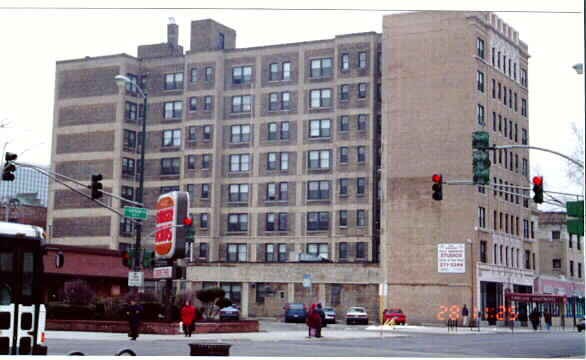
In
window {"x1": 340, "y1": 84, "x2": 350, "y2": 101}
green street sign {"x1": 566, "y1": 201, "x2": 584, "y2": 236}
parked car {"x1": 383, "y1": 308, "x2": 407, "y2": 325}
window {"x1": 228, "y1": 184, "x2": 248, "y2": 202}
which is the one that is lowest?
parked car {"x1": 383, "y1": 308, "x2": 407, "y2": 325}

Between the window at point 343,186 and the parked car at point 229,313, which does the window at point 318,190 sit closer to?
the window at point 343,186

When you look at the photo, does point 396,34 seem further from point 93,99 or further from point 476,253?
point 93,99

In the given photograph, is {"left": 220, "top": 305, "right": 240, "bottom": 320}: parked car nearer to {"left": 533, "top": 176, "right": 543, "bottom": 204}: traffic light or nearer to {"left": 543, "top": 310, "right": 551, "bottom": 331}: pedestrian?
{"left": 543, "top": 310, "right": 551, "bottom": 331}: pedestrian

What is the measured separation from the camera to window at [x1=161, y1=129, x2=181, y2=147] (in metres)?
93.3

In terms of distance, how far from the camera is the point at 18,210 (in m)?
98.1

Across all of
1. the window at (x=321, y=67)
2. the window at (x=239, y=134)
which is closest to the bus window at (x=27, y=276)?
the window at (x=321, y=67)

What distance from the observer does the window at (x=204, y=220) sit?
299 feet

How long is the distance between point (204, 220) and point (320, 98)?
1711cm

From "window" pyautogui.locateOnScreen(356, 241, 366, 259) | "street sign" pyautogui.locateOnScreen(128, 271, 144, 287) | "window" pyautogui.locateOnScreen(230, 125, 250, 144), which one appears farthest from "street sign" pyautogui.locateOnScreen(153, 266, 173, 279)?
"window" pyautogui.locateOnScreen(230, 125, 250, 144)

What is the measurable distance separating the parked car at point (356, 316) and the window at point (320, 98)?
23.4 meters

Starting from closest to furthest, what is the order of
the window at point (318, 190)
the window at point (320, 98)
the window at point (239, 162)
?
the window at point (318, 190) → the window at point (320, 98) → the window at point (239, 162)

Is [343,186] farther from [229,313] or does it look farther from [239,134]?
[229,313]

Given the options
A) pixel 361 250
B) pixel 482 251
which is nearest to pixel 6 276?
pixel 482 251

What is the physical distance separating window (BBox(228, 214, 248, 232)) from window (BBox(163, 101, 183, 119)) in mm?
12086
